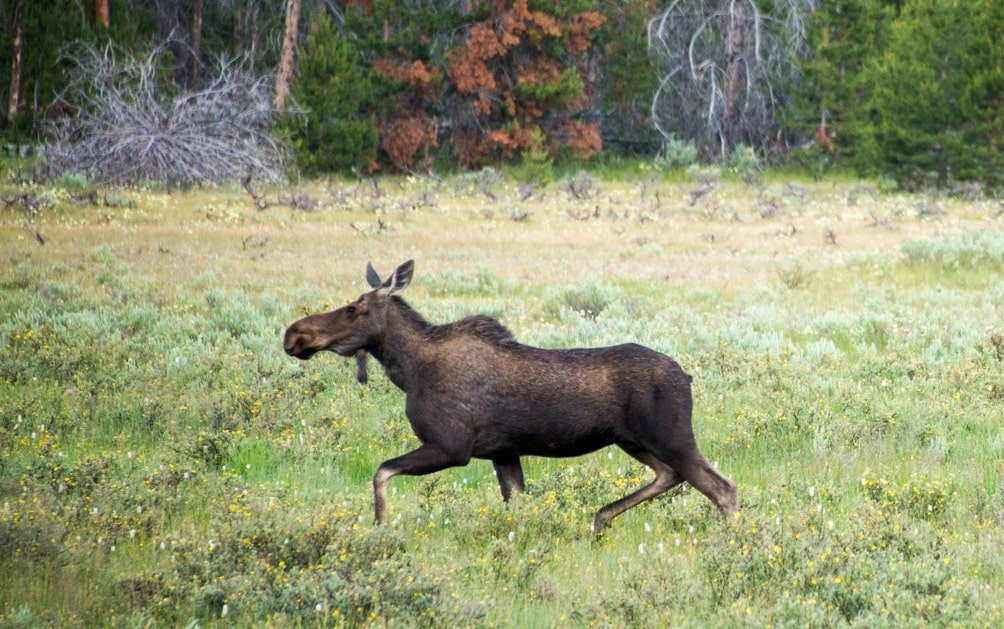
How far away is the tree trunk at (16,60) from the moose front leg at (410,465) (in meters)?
33.4

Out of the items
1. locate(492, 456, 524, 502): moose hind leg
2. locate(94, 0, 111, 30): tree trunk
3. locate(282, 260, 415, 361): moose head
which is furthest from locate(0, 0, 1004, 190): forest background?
locate(492, 456, 524, 502): moose hind leg

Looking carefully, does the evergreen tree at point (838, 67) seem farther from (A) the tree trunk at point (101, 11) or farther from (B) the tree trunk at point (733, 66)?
(A) the tree trunk at point (101, 11)

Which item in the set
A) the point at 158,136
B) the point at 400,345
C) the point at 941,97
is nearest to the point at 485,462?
the point at 400,345

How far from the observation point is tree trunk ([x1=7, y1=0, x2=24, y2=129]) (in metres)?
37.0

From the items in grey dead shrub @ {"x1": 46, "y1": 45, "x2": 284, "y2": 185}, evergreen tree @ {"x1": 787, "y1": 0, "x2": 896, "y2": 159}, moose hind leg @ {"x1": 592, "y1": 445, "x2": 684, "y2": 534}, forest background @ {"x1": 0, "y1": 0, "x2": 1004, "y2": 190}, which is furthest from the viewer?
evergreen tree @ {"x1": 787, "y1": 0, "x2": 896, "y2": 159}

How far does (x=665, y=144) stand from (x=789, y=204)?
16.0m

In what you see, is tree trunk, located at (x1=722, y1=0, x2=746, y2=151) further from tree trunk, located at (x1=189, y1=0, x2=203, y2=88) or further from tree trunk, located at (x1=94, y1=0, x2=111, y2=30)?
tree trunk, located at (x1=94, y1=0, x2=111, y2=30)

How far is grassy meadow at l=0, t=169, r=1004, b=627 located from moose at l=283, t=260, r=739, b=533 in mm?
313

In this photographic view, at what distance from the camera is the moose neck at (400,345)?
295 inches

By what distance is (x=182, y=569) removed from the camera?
5996 millimetres

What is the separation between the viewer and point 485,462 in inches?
363

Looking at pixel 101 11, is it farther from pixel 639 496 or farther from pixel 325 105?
pixel 639 496

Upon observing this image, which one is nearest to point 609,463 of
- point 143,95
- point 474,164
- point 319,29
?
point 143,95

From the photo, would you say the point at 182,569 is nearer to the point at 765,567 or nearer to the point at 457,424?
the point at 457,424
